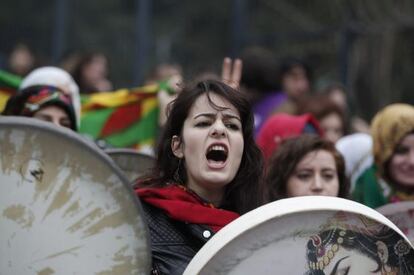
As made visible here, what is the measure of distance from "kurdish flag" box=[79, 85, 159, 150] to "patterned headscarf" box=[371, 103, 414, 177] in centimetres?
172

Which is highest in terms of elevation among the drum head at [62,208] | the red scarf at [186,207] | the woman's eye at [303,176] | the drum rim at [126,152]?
the drum rim at [126,152]

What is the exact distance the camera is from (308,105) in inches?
289

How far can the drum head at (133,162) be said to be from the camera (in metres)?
4.99

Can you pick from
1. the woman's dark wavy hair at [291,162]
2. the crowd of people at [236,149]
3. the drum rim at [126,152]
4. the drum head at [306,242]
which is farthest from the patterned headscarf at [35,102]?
the drum head at [306,242]

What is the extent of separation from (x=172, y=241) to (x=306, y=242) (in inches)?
23.7

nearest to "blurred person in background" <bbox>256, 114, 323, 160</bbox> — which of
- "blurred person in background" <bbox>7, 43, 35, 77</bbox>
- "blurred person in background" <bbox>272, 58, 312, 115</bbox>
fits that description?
"blurred person in background" <bbox>272, 58, 312, 115</bbox>

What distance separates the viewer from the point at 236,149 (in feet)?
13.3

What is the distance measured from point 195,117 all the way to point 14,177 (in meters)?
0.92

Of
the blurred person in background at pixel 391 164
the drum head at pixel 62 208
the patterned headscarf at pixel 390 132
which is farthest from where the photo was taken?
the patterned headscarf at pixel 390 132

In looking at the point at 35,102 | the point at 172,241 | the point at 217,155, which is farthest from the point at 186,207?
the point at 35,102

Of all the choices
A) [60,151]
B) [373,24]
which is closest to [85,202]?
[60,151]

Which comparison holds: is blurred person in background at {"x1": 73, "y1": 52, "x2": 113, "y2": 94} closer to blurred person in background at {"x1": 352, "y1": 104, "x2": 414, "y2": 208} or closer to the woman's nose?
blurred person in background at {"x1": 352, "y1": 104, "x2": 414, "y2": 208}

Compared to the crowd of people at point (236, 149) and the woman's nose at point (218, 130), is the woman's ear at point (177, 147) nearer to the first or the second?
the crowd of people at point (236, 149)

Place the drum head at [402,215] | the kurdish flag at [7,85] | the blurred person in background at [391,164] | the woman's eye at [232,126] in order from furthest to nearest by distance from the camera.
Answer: the kurdish flag at [7,85]
the blurred person in background at [391,164]
the drum head at [402,215]
the woman's eye at [232,126]
